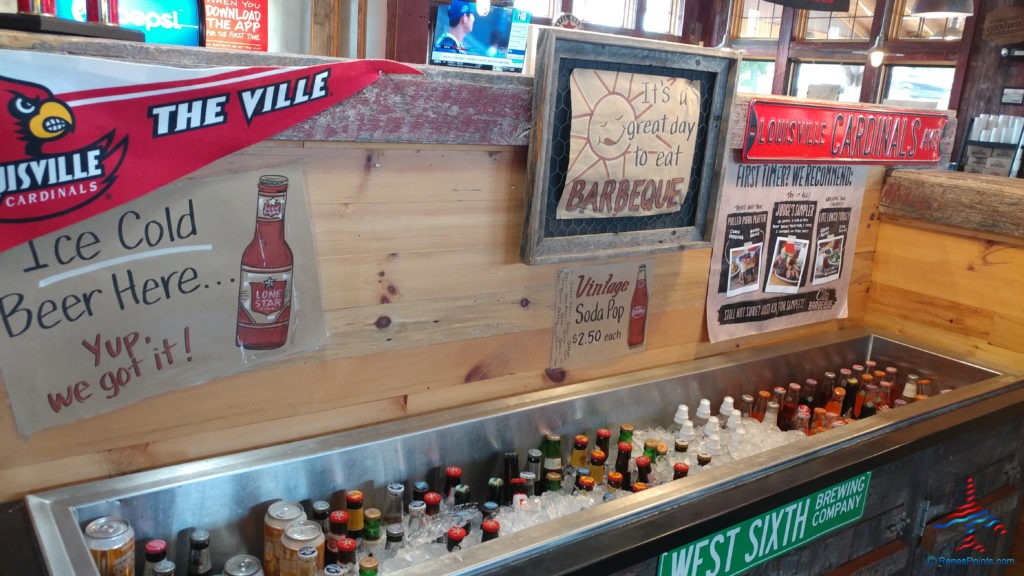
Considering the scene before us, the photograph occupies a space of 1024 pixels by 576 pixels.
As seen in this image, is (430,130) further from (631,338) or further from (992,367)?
(992,367)

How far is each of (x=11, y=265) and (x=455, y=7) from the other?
337 cm

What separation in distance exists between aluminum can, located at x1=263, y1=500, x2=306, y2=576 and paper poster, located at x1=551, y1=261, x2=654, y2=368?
755 millimetres

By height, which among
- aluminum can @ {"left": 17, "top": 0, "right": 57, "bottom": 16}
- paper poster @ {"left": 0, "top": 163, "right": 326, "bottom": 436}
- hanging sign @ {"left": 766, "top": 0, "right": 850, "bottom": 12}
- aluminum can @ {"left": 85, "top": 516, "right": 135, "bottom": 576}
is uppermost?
hanging sign @ {"left": 766, "top": 0, "right": 850, "bottom": 12}

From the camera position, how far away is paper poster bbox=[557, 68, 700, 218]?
5.56ft

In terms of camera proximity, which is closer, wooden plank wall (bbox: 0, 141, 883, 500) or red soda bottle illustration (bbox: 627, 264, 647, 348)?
wooden plank wall (bbox: 0, 141, 883, 500)

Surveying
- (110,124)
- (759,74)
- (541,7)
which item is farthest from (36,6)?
(759,74)

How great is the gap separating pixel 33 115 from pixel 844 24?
30.4 ft

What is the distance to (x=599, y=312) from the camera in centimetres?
199

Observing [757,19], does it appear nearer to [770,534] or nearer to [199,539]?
[770,534]

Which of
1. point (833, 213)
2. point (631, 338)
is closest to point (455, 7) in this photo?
point (833, 213)

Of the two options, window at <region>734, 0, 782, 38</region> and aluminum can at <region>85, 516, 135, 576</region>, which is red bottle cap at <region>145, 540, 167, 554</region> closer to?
aluminum can at <region>85, 516, 135, 576</region>

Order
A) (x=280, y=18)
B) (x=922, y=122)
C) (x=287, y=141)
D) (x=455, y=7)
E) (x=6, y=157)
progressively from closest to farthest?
(x=6, y=157), (x=287, y=141), (x=922, y=122), (x=455, y=7), (x=280, y=18)

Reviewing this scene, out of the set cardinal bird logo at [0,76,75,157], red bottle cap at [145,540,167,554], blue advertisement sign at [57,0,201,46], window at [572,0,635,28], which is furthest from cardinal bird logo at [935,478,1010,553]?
window at [572,0,635,28]

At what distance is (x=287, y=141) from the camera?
56.0 inches
